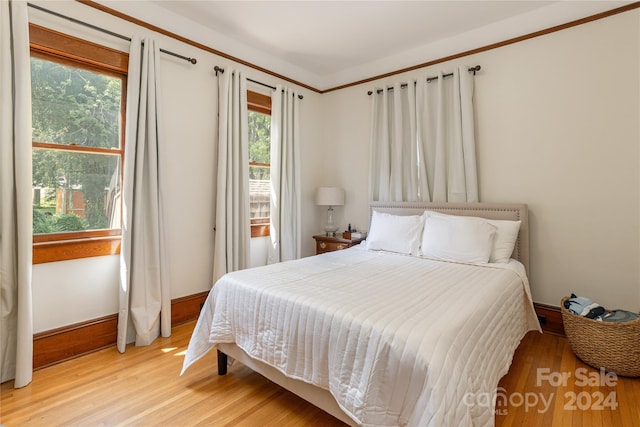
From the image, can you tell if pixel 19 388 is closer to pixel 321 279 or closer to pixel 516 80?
pixel 321 279

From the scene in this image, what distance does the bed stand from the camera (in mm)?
1164

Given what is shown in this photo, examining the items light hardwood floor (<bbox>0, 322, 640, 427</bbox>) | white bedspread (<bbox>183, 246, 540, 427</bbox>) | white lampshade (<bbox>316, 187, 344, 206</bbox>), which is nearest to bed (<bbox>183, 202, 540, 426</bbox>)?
white bedspread (<bbox>183, 246, 540, 427</bbox>)

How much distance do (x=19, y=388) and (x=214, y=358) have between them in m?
1.11

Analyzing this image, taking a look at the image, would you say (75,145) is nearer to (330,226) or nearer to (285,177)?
(285,177)

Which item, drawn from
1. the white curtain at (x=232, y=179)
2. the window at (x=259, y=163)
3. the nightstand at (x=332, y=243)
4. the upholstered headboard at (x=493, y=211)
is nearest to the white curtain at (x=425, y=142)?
the upholstered headboard at (x=493, y=211)

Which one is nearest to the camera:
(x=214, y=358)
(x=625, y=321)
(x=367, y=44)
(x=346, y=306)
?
(x=346, y=306)

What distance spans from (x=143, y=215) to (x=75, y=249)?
1.63ft

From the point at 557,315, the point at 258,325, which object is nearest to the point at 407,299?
the point at 258,325

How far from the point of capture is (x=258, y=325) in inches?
67.3

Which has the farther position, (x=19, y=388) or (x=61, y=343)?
(x=61, y=343)

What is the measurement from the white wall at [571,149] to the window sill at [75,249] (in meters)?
3.30

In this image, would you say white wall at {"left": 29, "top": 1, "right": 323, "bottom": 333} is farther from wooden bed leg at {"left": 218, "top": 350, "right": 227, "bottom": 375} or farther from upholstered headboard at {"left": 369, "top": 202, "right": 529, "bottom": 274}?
upholstered headboard at {"left": 369, "top": 202, "right": 529, "bottom": 274}

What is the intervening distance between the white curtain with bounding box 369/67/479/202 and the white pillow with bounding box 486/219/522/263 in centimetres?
43

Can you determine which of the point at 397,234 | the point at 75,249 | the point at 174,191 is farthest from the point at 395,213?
the point at 75,249
